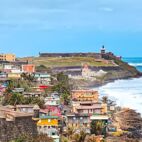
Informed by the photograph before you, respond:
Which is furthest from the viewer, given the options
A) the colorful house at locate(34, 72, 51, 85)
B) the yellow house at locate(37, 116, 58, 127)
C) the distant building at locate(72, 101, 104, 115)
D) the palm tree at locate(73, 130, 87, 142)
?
the colorful house at locate(34, 72, 51, 85)

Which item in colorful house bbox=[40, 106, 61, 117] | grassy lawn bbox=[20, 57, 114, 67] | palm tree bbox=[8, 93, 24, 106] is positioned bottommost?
colorful house bbox=[40, 106, 61, 117]

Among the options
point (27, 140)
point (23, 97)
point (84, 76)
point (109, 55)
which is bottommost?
point (27, 140)

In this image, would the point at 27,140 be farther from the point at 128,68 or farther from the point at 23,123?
the point at 128,68

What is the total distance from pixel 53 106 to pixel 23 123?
12154 millimetres

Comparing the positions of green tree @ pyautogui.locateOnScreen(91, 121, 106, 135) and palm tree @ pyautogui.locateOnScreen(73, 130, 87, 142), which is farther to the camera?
green tree @ pyautogui.locateOnScreen(91, 121, 106, 135)

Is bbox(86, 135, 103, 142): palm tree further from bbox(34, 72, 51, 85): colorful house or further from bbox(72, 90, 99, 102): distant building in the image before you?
bbox(34, 72, 51, 85): colorful house

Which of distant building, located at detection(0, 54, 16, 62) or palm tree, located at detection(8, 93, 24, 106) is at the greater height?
distant building, located at detection(0, 54, 16, 62)

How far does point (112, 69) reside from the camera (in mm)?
120375

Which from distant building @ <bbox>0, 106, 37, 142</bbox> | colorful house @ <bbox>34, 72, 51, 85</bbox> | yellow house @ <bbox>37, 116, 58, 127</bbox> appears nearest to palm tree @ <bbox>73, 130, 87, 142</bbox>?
yellow house @ <bbox>37, 116, 58, 127</bbox>

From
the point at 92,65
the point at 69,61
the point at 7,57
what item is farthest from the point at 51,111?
the point at 69,61

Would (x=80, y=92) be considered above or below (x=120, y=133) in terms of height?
above

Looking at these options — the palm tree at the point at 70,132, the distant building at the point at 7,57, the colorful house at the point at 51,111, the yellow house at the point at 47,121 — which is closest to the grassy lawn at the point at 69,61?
the distant building at the point at 7,57

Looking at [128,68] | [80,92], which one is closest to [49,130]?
[80,92]

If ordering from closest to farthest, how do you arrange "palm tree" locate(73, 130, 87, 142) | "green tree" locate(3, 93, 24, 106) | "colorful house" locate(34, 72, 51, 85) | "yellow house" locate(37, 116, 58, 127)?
"palm tree" locate(73, 130, 87, 142) → "yellow house" locate(37, 116, 58, 127) → "green tree" locate(3, 93, 24, 106) → "colorful house" locate(34, 72, 51, 85)
